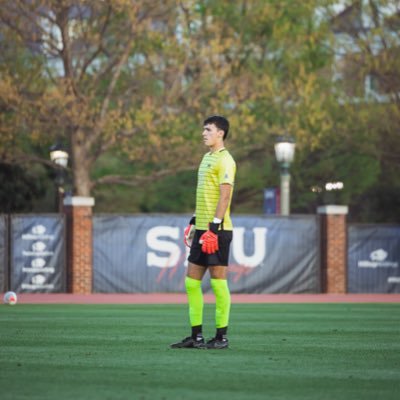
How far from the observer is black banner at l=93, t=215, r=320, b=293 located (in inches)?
1154

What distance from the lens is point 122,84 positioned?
37.6 metres

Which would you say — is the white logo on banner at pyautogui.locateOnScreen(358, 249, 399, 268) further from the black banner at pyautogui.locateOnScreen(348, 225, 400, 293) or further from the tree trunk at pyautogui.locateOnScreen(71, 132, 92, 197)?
the tree trunk at pyautogui.locateOnScreen(71, 132, 92, 197)

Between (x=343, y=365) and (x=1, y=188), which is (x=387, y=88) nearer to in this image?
(x=1, y=188)

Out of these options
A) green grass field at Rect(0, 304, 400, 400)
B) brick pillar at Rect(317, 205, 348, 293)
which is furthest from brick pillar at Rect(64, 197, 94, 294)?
green grass field at Rect(0, 304, 400, 400)

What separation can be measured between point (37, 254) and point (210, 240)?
18.6 meters

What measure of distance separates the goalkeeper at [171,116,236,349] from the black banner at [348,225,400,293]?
19719mm

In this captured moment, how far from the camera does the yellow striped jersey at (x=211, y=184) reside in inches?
442

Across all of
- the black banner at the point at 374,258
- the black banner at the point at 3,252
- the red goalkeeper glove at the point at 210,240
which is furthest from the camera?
the black banner at the point at 374,258

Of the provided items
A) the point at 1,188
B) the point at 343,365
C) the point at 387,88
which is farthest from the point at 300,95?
the point at 343,365

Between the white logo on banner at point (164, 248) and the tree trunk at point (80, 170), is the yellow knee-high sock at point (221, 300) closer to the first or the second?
the white logo on banner at point (164, 248)

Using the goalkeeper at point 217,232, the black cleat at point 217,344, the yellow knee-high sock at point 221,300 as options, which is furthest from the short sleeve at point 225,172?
the black cleat at point 217,344

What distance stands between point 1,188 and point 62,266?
472 inches

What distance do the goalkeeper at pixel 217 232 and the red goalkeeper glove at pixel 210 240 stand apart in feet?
0.13

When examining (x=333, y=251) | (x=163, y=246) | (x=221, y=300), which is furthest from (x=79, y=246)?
(x=221, y=300)
